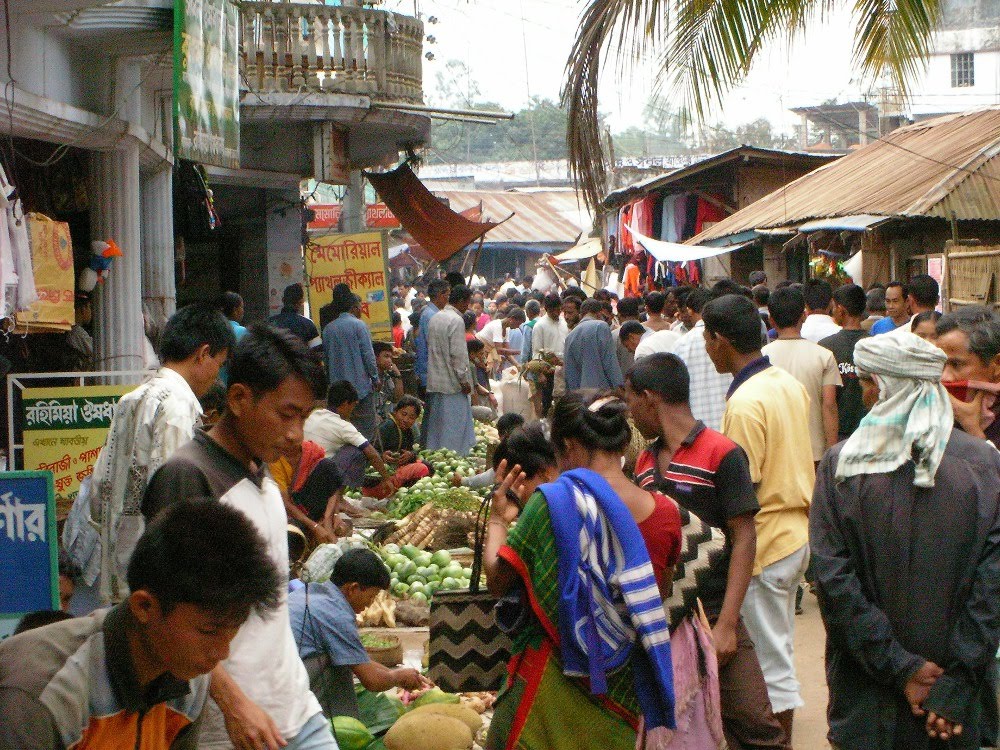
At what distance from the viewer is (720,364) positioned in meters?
5.30

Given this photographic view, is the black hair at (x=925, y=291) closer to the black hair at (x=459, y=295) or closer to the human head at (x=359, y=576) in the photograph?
the human head at (x=359, y=576)

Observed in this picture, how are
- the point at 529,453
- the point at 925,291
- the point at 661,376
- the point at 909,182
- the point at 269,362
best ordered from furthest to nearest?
the point at 909,182
the point at 925,291
the point at 661,376
the point at 529,453
the point at 269,362

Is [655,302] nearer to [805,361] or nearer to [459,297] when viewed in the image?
[459,297]

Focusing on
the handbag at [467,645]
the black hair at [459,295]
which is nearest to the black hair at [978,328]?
the handbag at [467,645]

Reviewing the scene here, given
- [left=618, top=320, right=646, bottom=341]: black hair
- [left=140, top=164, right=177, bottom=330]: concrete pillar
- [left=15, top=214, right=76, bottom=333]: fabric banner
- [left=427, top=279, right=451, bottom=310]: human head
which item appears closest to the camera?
[left=15, top=214, right=76, bottom=333]: fabric banner

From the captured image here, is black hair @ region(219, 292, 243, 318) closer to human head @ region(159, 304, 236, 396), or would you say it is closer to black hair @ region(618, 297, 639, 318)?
black hair @ region(618, 297, 639, 318)

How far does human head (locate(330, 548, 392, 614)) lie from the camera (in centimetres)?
548

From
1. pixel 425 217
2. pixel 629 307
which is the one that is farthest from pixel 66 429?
pixel 425 217

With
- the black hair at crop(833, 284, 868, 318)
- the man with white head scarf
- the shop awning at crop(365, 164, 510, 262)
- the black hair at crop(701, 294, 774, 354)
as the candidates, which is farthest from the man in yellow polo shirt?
the shop awning at crop(365, 164, 510, 262)

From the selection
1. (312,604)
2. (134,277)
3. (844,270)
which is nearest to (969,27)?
(844,270)

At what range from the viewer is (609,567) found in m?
3.54

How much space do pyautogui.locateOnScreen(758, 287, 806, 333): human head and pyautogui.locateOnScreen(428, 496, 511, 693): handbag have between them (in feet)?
11.2

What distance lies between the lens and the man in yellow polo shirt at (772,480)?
5.07 meters

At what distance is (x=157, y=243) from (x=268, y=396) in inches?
314
